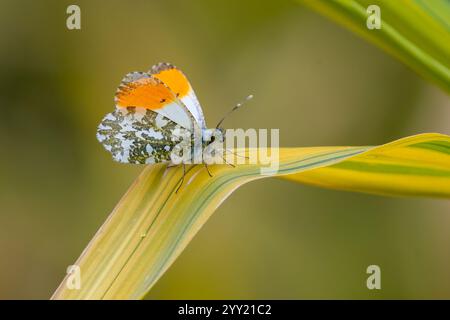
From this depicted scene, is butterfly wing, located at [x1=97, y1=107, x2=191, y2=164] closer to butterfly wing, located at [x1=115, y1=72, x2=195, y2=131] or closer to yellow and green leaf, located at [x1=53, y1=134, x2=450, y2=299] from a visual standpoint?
butterfly wing, located at [x1=115, y1=72, x2=195, y2=131]

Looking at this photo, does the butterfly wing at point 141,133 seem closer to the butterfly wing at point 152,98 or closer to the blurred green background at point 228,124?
the butterfly wing at point 152,98

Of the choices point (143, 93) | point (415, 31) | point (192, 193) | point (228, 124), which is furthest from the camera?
point (228, 124)

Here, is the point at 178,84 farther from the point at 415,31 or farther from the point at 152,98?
the point at 415,31

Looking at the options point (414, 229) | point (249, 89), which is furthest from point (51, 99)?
point (414, 229)

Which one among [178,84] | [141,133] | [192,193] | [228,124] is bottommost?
[192,193]

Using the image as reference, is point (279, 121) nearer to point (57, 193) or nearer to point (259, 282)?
point (259, 282)

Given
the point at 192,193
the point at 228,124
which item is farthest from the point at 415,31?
the point at 228,124

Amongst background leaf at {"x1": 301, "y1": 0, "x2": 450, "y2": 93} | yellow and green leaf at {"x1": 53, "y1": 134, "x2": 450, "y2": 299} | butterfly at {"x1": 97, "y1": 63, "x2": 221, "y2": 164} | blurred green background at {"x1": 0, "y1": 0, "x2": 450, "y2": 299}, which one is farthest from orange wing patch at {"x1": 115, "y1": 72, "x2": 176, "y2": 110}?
blurred green background at {"x1": 0, "y1": 0, "x2": 450, "y2": 299}
